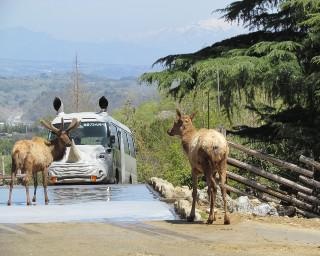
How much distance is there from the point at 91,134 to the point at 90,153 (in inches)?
35.5

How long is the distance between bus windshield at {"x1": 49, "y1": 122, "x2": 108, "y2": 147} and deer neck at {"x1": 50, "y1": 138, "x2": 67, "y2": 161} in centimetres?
702

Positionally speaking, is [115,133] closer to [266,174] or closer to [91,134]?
[91,134]

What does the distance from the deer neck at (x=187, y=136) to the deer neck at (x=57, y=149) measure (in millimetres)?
4781

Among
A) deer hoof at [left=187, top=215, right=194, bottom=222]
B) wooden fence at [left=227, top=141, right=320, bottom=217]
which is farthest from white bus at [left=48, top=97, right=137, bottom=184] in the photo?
deer hoof at [left=187, top=215, right=194, bottom=222]

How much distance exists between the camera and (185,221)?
41.8ft

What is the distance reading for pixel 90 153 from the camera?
24.7 meters

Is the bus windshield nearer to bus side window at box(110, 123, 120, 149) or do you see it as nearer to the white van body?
the white van body

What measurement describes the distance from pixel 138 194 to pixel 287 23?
19.7 feet

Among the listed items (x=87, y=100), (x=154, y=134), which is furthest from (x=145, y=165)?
(x=87, y=100)

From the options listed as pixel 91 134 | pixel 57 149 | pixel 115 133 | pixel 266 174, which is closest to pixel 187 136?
pixel 266 174

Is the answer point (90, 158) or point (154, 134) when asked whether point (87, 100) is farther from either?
point (90, 158)

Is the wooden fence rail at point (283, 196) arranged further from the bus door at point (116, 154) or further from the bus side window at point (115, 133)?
the bus side window at point (115, 133)

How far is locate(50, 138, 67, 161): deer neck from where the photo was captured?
18.0 metres

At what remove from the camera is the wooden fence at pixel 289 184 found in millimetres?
16859
